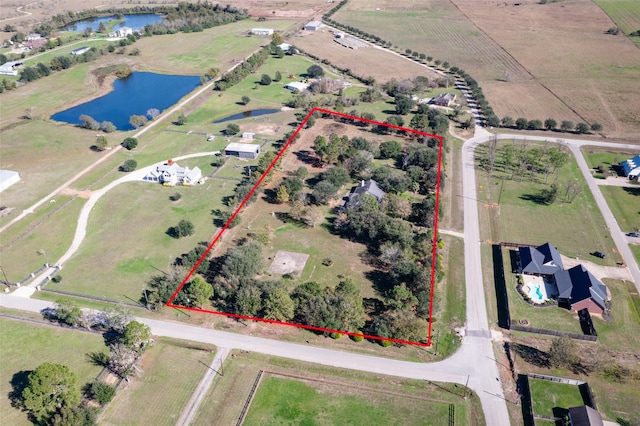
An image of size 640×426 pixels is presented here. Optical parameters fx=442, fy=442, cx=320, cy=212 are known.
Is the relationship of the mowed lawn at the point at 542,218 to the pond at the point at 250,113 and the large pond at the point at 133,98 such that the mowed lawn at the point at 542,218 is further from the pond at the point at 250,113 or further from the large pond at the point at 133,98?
the large pond at the point at 133,98

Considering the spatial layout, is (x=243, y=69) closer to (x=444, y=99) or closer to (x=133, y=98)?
(x=133, y=98)

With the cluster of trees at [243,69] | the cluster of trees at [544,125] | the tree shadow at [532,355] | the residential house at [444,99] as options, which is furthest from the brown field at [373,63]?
the tree shadow at [532,355]

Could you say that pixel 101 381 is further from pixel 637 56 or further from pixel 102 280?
pixel 637 56

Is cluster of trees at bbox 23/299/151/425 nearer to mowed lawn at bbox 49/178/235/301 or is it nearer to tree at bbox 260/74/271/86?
mowed lawn at bbox 49/178/235/301

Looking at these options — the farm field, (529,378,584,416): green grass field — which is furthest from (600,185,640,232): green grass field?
the farm field

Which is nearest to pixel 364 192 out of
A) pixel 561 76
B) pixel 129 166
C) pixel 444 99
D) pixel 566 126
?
pixel 129 166

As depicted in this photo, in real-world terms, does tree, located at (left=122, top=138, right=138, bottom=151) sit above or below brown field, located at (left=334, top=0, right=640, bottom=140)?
below
